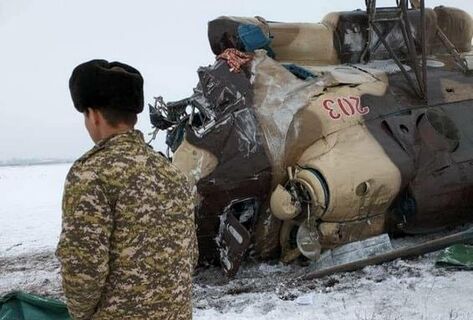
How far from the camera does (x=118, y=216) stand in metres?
2.07

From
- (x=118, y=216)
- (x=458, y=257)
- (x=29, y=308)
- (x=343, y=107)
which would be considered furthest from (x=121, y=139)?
(x=343, y=107)

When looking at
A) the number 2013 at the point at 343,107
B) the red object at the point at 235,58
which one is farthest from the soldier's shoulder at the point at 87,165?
the red object at the point at 235,58

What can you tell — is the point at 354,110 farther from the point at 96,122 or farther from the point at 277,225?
the point at 96,122

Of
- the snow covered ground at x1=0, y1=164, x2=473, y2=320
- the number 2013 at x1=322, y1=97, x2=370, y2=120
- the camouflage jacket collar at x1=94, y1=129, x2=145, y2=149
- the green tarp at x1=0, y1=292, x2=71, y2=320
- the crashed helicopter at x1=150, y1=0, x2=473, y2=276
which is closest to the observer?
the camouflage jacket collar at x1=94, y1=129, x2=145, y2=149

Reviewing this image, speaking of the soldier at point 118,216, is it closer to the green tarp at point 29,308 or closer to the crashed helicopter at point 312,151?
the green tarp at point 29,308

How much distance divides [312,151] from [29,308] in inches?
132

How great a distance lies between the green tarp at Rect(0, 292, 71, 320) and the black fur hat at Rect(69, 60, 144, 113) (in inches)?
86.0

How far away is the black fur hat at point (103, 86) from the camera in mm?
2104

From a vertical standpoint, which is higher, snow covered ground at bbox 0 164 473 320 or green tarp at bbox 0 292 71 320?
green tarp at bbox 0 292 71 320

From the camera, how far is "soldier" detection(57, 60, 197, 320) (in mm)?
2008

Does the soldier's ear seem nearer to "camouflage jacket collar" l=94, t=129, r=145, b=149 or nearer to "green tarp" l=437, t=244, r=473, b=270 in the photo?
"camouflage jacket collar" l=94, t=129, r=145, b=149

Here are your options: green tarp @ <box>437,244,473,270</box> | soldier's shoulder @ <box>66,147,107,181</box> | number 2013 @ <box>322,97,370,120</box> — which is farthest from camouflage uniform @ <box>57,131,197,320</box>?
number 2013 @ <box>322,97,370,120</box>

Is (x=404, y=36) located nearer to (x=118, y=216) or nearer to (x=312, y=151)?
(x=312, y=151)

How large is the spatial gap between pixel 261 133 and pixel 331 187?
0.94m
